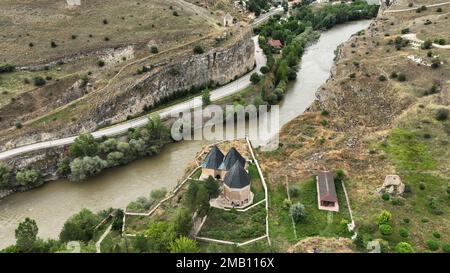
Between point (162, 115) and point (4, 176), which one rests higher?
point (162, 115)

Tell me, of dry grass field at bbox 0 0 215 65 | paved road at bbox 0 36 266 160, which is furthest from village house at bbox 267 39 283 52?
dry grass field at bbox 0 0 215 65

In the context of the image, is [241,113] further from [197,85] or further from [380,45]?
[380,45]

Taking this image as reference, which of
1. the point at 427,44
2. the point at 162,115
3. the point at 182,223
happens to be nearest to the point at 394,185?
the point at 182,223

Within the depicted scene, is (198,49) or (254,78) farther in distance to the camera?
(254,78)

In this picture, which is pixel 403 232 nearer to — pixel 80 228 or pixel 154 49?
pixel 80 228

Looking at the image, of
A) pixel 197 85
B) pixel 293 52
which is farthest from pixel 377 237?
pixel 293 52

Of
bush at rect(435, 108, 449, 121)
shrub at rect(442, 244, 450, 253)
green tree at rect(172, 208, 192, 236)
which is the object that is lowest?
shrub at rect(442, 244, 450, 253)

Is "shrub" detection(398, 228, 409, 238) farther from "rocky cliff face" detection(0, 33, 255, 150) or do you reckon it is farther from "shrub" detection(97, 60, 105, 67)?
"shrub" detection(97, 60, 105, 67)
